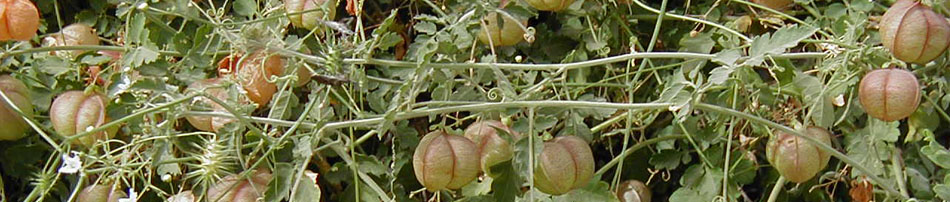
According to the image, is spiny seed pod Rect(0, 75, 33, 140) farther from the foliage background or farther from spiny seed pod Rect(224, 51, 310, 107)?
spiny seed pod Rect(224, 51, 310, 107)

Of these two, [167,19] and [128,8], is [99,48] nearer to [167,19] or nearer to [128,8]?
[128,8]

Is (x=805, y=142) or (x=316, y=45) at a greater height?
(x=316, y=45)

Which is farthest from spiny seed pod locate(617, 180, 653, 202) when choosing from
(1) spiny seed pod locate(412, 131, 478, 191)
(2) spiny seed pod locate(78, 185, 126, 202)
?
(2) spiny seed pod locate(78, 185, 126, 202)

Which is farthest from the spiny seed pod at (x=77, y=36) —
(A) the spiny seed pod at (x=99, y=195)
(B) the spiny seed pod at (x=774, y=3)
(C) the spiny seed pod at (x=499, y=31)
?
(B) the spiny seed pod at (x=774, y=3)

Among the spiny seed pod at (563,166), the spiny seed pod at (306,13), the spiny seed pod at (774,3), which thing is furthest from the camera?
the spiny seed pod at (774,3)

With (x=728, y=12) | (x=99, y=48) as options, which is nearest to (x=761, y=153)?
(x=728, y=12)

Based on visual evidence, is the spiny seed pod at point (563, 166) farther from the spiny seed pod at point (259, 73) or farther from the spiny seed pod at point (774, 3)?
the spiny seed pod at point (774, 3)
